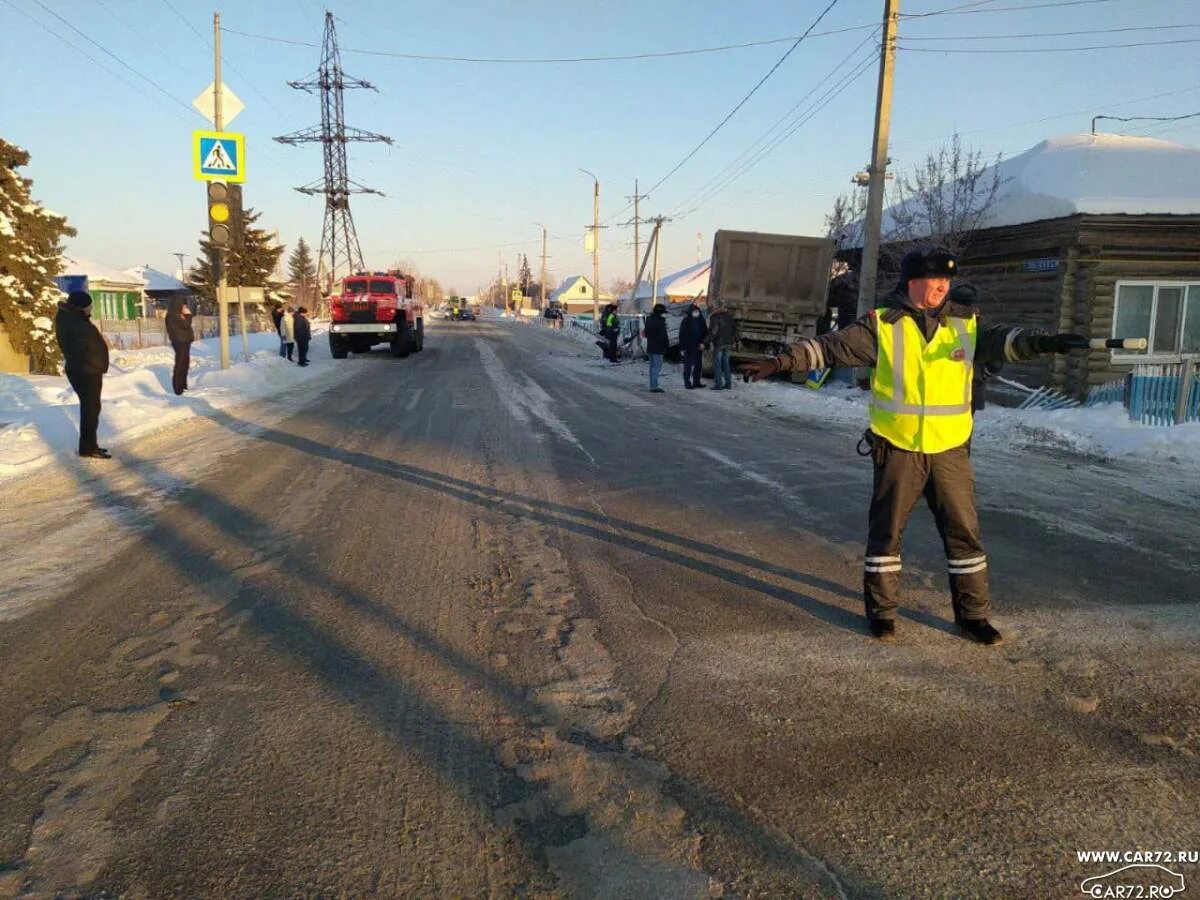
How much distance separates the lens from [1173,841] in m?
2.39

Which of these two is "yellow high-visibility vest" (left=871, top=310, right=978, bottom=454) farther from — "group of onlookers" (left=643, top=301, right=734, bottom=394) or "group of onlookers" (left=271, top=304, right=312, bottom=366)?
"group of onlookers" (left=271, top=304, right=312, bottom=366)

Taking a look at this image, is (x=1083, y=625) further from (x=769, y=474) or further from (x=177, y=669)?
(x=177, y=669)

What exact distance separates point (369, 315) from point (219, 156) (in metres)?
10.5

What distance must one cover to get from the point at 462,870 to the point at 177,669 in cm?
196

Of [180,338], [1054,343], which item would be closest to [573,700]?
[1054,343]

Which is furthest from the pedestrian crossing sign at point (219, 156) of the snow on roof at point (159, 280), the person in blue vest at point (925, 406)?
the snow on roof at point (159, 280)

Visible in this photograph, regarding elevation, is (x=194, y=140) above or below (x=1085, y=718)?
above

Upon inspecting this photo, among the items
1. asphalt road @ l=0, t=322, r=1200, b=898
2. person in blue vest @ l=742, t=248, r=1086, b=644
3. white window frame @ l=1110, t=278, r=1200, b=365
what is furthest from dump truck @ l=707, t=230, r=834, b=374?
person in blue vest @ l=742, t=248, r=1086, b=644

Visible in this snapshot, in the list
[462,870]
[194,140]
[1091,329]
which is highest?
[194,140]

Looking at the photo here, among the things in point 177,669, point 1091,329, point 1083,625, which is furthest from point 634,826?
point 1091,329

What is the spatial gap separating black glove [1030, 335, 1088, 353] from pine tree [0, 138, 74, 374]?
22.4 m

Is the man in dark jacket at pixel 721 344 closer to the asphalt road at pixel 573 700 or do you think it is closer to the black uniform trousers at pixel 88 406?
the asphalt road at pixel 573 700

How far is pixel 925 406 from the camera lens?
3.75 meters

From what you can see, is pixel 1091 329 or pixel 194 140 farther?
pixel 194 140
